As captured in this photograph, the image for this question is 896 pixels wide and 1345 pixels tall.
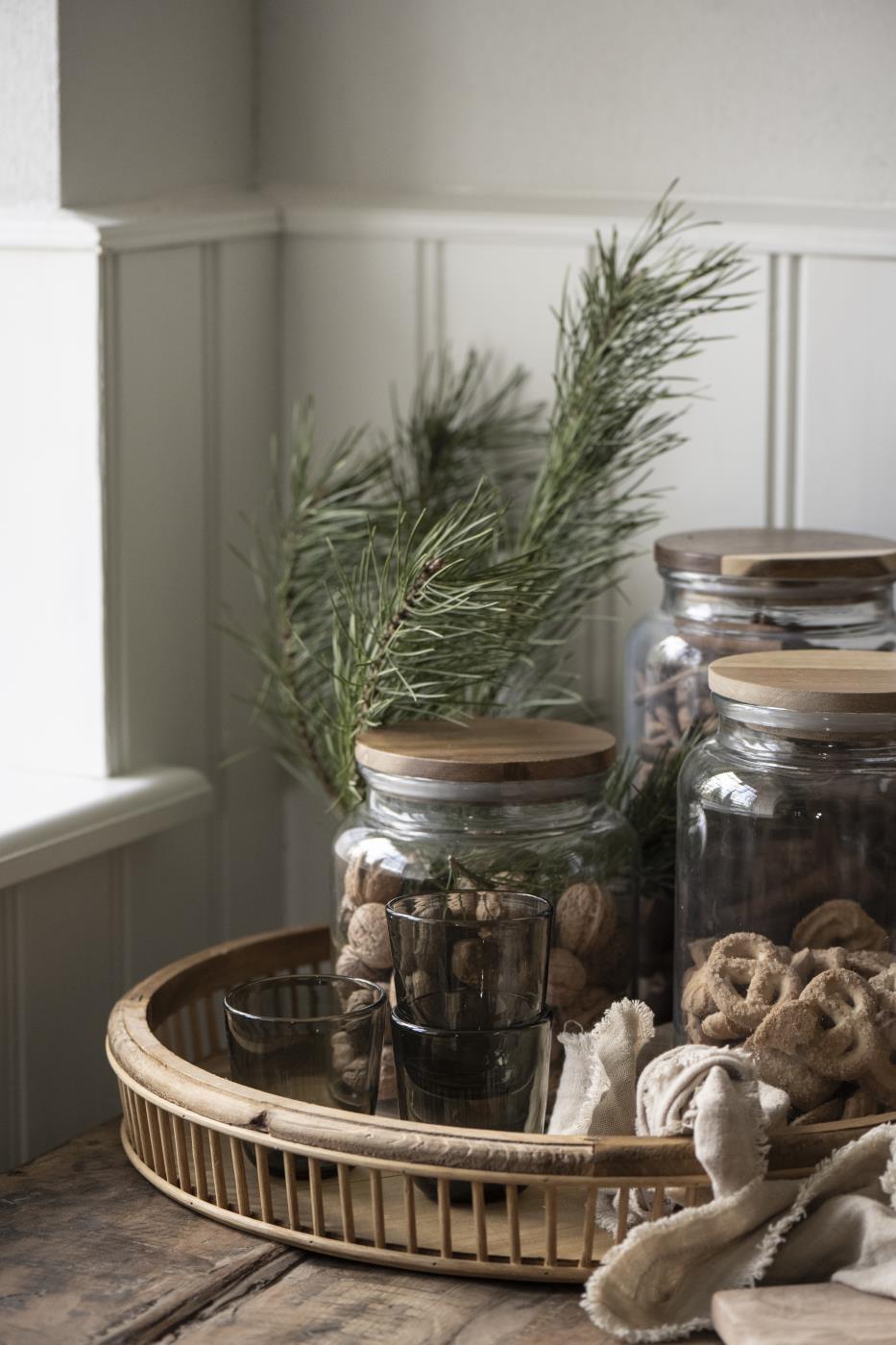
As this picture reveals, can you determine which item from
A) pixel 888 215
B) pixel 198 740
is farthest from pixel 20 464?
pixel 888 215

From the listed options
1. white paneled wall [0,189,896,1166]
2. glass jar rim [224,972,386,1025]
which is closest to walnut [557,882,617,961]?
glass jar rim [224,972,386,1025]

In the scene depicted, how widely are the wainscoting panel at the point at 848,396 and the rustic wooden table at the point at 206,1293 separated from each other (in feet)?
1.84

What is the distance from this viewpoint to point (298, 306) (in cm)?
126

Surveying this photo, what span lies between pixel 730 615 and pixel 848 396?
22cm

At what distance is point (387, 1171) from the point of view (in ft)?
2.48

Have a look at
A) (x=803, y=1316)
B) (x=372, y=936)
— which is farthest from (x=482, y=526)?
(x=803, y=1316)

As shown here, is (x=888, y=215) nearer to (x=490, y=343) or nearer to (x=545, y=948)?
(x=490, y=343)

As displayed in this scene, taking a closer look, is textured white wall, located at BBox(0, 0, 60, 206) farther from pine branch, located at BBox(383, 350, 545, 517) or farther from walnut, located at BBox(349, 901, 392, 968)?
walnut, located at BBox(349, 901, 392, 968)

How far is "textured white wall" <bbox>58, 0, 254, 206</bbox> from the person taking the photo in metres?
1.08

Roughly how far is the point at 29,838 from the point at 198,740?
228mm

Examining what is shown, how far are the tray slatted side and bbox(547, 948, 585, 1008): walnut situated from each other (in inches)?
4.0

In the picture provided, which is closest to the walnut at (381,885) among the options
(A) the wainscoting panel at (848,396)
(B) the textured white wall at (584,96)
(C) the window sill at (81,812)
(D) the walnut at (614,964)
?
(D) the walnut at (614,964)

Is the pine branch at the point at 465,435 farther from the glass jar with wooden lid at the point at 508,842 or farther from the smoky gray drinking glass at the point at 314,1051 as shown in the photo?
the smoky gray drinking glass at the point at 314,1051

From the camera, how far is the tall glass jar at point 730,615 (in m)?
0.93
